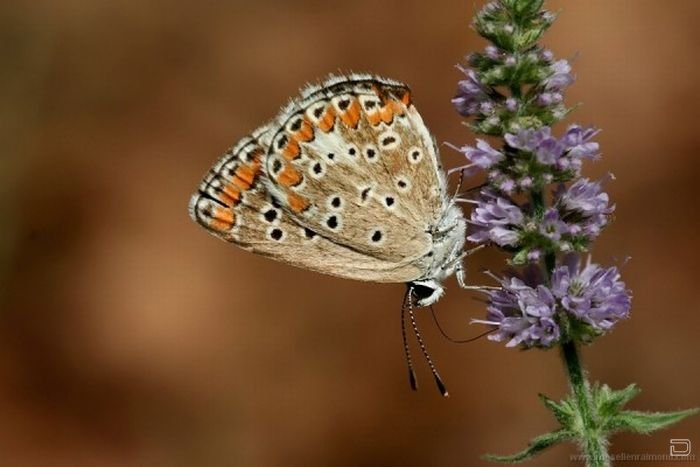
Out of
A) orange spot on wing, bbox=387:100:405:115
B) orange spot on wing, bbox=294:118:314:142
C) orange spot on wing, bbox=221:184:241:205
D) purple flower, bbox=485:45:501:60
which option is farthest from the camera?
orange spot on wing, bbox=221:184:241:205

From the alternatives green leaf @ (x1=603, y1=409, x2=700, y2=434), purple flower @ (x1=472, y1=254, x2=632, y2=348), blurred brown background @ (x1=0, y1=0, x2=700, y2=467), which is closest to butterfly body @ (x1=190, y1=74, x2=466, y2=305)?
purple flower @ (x1=472, y1=254, x2=632, y2=348)

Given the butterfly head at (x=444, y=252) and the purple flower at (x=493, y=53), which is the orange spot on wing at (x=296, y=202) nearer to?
the butterfly head at (x=444, y=252)

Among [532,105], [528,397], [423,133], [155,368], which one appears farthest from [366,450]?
[532,105]

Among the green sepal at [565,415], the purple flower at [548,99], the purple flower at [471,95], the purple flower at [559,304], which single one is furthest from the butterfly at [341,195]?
the green sepal at [565,415]

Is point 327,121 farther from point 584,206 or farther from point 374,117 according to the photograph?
point 584,206

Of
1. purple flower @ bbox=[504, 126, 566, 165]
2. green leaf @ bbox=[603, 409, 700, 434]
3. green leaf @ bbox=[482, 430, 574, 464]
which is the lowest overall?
green leaf @ bbox=[482, 430, 574, 464]

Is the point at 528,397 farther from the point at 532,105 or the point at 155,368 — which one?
the point at 532,105

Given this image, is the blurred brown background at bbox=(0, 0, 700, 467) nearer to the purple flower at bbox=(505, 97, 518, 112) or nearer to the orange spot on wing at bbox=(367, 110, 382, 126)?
the orange spot on wing at bbox=(367, 110, 382, 126)
